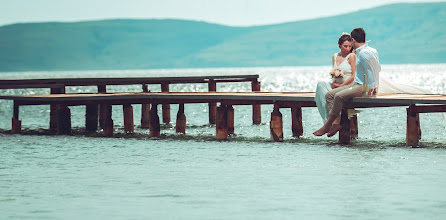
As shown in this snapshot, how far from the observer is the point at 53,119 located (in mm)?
24172

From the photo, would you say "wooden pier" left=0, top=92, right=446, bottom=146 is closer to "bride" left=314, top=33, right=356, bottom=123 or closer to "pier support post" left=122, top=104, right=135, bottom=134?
"pier support post" left=122, top=104, right=135, bottom=134

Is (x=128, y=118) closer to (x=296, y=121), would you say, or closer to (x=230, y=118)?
(x=230, y=118)

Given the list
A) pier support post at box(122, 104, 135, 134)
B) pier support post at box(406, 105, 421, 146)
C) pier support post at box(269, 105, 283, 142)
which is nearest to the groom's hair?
pier support post at box(406, 105, 421, 146)

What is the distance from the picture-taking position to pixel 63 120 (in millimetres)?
22531

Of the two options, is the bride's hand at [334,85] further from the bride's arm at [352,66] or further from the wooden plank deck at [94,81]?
the wooden plank deck at [94,81]

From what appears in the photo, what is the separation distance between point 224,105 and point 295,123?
1.89m

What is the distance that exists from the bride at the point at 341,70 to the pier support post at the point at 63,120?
743 centimetres

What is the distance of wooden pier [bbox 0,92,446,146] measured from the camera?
1719cm

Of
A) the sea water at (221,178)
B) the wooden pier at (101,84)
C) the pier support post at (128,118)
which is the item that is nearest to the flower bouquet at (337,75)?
the sea water at (221,178)

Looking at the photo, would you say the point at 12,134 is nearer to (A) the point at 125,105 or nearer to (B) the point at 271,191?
(A) the point at 125,105

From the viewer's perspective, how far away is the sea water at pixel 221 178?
10.9 metres

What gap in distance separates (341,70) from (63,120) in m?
8.21

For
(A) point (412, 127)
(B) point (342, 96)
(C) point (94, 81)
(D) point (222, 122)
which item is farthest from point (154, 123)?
(A) point (412, 127)

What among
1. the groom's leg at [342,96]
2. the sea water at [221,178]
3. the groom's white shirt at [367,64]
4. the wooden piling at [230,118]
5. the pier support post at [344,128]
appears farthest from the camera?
the wooden piling at [230,118]
